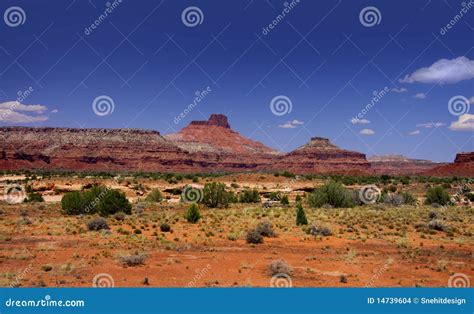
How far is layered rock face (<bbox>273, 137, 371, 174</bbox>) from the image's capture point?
140375 mm

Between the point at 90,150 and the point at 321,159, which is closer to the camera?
the point at 90,150

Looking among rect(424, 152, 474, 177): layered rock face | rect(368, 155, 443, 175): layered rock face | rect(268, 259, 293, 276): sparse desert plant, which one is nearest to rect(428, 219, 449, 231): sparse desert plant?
rect(268, 259, 293, 276): sparse desert plant

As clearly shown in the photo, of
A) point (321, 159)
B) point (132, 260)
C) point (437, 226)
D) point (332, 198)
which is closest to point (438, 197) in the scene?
point (332, 198)

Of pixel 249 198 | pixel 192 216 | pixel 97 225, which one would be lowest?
pixel 97 225

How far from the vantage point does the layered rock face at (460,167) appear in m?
98.2

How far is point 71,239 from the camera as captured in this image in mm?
21328

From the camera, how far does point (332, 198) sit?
38062mm

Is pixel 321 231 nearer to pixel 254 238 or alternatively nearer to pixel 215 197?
pixel 254 238

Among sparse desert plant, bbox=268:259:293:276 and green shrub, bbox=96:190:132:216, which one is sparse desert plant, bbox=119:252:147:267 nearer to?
sparse desert plant, bbox=268:259:293:276

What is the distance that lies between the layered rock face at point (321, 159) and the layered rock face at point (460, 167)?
3354cm

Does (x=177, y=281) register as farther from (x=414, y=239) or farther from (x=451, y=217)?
(x=451, y=217)

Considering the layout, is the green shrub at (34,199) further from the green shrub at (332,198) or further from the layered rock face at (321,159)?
the layered rock face at (321,159)

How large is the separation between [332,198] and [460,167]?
75043 mm

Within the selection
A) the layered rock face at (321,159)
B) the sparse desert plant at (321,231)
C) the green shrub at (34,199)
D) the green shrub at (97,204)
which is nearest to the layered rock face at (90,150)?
the layered rock face at (321,159)
